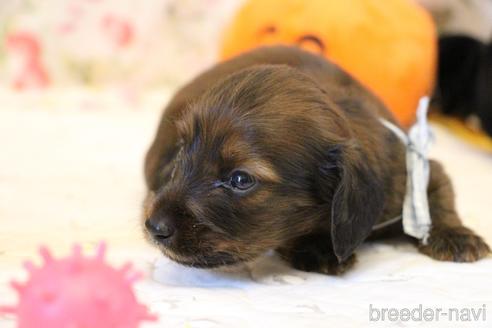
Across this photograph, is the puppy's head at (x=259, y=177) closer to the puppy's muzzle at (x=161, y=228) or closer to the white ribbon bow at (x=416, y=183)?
the puppy's muzzle at (x=161, y=228)

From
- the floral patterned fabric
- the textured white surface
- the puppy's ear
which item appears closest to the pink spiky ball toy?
the textured white surface

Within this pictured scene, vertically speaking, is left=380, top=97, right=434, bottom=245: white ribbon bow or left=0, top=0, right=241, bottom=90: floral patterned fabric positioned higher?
left=380, top=97, right=434, bottom=245: white ribbon bow

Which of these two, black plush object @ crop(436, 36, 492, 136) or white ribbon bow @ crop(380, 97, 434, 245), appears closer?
white ribbon bow @ crop(380, 97, 434, 245)

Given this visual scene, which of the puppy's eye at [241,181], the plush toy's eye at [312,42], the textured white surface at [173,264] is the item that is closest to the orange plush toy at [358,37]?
the plush toy's eye at [312,42]

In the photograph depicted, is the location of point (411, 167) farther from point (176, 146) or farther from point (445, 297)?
point (176, 146)

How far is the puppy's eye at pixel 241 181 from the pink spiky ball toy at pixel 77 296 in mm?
576

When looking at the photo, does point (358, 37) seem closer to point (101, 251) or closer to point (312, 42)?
point (312, 42)

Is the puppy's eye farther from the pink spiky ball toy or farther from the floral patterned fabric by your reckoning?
the floral patterned fabric

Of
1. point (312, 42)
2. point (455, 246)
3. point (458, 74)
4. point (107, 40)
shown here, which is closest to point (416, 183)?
point (455, 246)

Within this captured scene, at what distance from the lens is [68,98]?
4.27 m

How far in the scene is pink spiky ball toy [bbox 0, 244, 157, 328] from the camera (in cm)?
111

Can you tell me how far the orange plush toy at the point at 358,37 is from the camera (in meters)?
3.19

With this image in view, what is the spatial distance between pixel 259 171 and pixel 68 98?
2839 millimetres

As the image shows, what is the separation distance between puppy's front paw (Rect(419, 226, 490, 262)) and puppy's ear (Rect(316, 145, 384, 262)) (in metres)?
0.28
